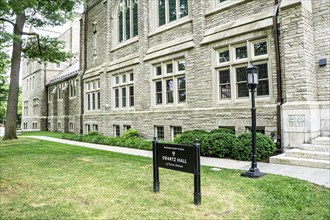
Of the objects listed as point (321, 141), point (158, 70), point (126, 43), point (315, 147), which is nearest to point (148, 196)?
point (315, 147)

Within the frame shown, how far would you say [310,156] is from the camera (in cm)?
723

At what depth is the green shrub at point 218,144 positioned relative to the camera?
866 centimetres

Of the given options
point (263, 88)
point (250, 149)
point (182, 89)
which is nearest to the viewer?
point (250, 149)

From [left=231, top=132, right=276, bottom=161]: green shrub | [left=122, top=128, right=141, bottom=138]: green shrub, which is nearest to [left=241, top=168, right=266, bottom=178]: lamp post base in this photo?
[left=231, top=132, right=276, bottom=161]: green shrub

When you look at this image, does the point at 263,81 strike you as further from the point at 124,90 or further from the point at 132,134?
the point at 124,90

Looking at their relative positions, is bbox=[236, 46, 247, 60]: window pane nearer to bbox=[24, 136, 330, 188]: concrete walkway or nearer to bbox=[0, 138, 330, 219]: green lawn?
bbox=[24, 136, 330, 188]: concrete walkway

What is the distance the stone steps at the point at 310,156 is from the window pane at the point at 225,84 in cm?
375

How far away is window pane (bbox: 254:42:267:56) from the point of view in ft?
31.6

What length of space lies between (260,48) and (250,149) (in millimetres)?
4063

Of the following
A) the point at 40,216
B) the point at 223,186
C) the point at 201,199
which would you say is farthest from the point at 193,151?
the point at 40,216

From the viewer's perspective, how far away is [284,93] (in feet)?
29.1

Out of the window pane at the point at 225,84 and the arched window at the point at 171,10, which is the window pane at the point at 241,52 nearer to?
the window pane at the point at 225,84

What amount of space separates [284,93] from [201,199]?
19.7 feet

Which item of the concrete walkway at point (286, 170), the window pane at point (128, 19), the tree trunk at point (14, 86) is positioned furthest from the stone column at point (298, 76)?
the tree trunk at point (14, 86)
